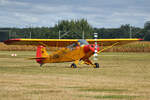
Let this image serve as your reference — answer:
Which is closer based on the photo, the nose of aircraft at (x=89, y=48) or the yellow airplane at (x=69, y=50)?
the nose of aircraft at (x=89, y=48)

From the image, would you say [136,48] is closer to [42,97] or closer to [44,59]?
[44,59]

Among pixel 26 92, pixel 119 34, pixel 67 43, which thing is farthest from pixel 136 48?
pixel 26 92

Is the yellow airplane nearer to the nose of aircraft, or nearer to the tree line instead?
the nose of aircraft

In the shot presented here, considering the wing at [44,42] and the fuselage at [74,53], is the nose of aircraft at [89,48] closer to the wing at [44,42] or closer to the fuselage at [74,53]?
the fuselage at [74,53]

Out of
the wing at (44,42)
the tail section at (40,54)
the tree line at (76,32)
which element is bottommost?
the tail section at (40,54)

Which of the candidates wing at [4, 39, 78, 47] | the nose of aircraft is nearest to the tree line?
wing at [4, 39, 78, 47]

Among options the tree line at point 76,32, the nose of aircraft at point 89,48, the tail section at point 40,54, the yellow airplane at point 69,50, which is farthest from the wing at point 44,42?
the tree line at point 76,32

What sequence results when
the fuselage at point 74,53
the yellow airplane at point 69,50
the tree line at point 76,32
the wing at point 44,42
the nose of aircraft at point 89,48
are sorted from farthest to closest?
the tree line at point 76,32
the wing at point 44,42
the yellow airplane at point 69,50
the fuselage at point 74,53
the nose of aircraft at point 89,48

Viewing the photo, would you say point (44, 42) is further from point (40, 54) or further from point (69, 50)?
point (69, 50)

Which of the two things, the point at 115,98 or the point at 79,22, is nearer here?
the point at 115,98

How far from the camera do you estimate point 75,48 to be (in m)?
24.5

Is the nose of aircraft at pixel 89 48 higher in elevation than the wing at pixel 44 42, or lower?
lower

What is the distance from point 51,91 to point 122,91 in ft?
7.12

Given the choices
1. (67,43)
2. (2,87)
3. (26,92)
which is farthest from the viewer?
(67,43)
